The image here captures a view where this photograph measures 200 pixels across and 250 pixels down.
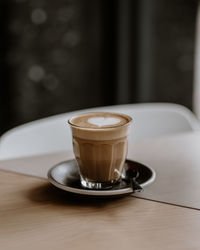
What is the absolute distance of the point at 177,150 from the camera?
4.50ft

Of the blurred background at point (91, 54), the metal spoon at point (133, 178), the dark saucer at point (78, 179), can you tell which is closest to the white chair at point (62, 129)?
the dark saucer at point (78, 179)

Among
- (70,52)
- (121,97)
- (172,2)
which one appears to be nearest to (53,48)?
(70,52)

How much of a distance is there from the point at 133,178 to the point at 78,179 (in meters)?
0.13

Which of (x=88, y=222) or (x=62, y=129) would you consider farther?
(x=62, y=129)

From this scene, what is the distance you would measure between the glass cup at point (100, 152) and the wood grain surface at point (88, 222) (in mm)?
59

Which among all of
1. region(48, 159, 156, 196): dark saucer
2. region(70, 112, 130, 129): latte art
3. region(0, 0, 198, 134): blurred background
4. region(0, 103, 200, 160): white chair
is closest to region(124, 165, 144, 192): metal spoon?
region(48, 159, 156, 196): dark saucer

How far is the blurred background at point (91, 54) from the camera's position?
8.02 ft

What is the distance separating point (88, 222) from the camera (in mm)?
895

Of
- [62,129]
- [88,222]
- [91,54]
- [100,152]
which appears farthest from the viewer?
[91,54]

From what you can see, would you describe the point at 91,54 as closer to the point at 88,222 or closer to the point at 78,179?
the point at 78,179

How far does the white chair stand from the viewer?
60.1 inches

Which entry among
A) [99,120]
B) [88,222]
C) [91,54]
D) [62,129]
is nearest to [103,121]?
[99,120]

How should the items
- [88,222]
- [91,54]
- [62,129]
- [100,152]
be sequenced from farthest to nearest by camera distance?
[91,54] → [62,129] → [100,152] → [88,222]

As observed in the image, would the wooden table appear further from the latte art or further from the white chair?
the white chair
